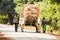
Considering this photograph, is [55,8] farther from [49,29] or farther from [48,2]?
[49,29]

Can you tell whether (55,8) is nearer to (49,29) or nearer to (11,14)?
(49,29)

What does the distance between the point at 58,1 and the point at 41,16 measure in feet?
16.2

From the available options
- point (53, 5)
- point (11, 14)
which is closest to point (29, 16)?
point (53, 5)

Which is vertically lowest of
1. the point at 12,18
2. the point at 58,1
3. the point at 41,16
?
the point at 12,18

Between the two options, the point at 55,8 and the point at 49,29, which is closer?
the point at 55,8

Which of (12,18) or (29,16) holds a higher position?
(29,16)

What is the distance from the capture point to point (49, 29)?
33.5 m

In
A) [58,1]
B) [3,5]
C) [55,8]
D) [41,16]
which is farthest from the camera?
[3,5]

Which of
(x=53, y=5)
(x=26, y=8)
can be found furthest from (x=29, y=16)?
(x=53, y=5)

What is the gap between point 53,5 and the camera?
29.9 meters

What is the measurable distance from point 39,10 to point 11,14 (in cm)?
3296

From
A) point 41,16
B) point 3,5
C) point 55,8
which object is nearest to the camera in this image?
point 55,8

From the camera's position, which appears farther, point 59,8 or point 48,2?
point 48,2

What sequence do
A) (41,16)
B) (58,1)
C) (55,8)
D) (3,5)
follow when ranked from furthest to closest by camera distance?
1. (3,5)
2. (41,16)
3. (55,8)
4. (58,1)
